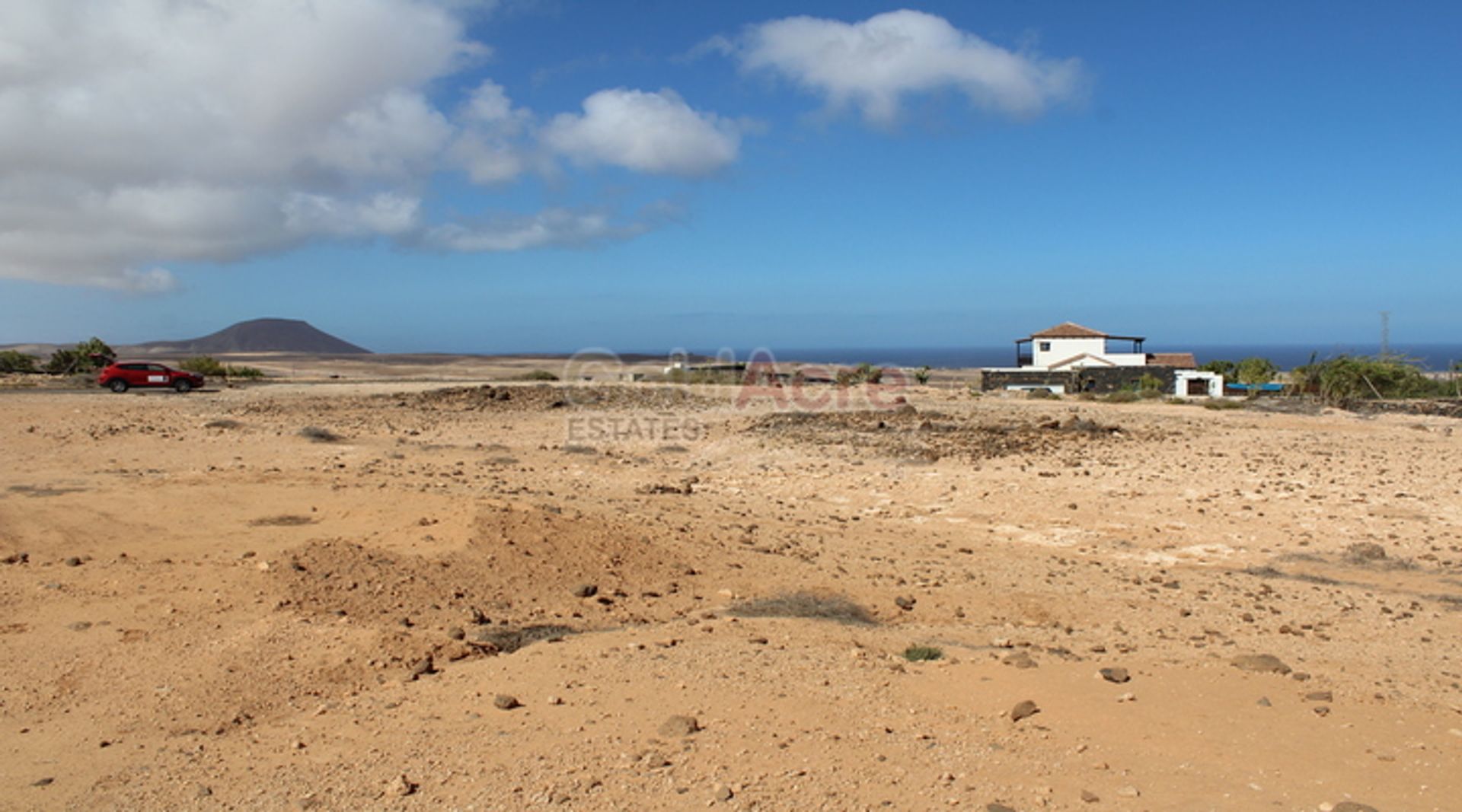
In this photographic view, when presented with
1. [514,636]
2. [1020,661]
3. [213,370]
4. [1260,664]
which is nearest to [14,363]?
[213,370]

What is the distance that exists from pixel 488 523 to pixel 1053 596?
495 centimetres

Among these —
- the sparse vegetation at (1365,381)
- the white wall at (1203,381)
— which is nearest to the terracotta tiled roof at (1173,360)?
the white wall at (1203,381)

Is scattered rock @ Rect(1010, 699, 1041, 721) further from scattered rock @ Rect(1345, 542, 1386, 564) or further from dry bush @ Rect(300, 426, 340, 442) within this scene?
dry bush @ Rect(300, 426, 340, 442)

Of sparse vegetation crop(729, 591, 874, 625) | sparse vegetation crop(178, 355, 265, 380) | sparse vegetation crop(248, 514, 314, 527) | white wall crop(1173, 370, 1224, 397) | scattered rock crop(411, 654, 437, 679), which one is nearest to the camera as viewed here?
scattered rock crop(411, 654, 437, 679)

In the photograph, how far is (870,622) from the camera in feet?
24.7

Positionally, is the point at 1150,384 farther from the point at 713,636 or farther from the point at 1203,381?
the point at 713,636

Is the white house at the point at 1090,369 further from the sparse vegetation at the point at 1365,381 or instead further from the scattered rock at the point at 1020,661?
the scattered rock at the point at 1020,661

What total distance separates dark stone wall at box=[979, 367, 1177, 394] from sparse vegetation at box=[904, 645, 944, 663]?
114 ft

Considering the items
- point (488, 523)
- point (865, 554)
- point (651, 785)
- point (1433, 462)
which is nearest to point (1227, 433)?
point (1433, 462)

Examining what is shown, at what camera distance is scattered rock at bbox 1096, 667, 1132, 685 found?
5961 millimetres

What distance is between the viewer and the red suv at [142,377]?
2897 cm

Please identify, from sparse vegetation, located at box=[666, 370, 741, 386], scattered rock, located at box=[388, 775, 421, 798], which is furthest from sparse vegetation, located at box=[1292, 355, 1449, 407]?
scattered rock, located at box=[388, 775, 421, 798]

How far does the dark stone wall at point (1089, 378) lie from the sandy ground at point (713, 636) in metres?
25.7

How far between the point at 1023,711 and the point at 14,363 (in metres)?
45.3
